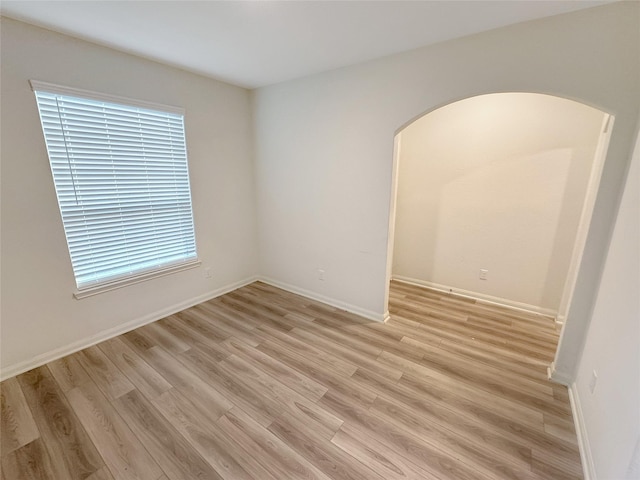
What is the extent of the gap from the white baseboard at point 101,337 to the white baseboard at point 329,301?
646 mm

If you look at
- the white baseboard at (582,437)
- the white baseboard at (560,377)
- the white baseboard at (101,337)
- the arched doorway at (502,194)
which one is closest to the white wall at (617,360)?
the white baseboard at (582,437)

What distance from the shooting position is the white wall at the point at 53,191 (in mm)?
1945

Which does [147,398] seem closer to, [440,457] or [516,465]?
[440,457]

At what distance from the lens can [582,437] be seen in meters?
1.57

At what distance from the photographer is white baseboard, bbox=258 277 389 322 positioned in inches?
116

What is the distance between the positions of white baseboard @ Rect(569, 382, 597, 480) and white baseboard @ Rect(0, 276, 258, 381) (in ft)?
11.5

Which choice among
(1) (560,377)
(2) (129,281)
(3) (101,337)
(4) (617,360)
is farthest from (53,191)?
(1) (560,377)

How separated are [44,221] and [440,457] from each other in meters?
3.27

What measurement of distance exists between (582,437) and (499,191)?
2420mm

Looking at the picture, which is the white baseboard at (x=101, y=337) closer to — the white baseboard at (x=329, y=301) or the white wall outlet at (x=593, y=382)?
the white baseboard at (x=329, y=301)

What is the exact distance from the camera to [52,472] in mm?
1416

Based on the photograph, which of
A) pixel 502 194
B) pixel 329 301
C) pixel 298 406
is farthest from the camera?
pixel 329 301

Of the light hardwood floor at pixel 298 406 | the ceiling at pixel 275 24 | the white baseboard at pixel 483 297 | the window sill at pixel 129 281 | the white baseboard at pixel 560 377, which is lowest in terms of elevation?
the light hardwood floor at pixel 298 406

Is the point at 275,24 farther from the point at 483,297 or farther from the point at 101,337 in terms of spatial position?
the point at 483,297
